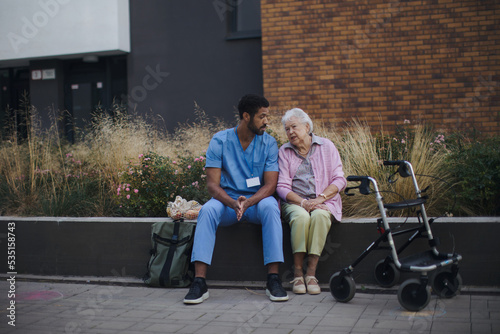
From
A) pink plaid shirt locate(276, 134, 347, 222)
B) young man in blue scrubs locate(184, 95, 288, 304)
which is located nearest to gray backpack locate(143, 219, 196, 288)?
young man in blue scrubs locate(184, 95, 288, 304)

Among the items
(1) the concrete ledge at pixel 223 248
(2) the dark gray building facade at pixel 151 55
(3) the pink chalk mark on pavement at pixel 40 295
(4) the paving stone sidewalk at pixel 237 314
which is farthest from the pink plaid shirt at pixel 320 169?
(2) the dark gray building facade at pixel 151 55

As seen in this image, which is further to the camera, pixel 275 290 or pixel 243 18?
pixel 243 18

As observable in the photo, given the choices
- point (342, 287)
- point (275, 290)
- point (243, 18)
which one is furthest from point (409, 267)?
point (243, 18)

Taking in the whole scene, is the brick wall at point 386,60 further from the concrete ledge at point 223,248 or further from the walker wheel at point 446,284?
the walker wheel at point 446,284

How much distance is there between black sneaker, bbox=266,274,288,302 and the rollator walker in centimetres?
43

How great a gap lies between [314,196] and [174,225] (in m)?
1.38

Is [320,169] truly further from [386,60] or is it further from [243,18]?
[243,18]

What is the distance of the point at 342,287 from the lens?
4426 mm

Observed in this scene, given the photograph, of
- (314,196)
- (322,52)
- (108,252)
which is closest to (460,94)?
(322,52)

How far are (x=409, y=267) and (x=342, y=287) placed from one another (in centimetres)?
65

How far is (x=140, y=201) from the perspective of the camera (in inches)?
231

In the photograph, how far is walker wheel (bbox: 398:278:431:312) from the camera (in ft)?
13.0

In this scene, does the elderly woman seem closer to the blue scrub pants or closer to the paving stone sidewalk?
the blue scrub pants

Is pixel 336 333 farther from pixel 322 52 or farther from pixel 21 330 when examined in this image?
pixel 322 52
